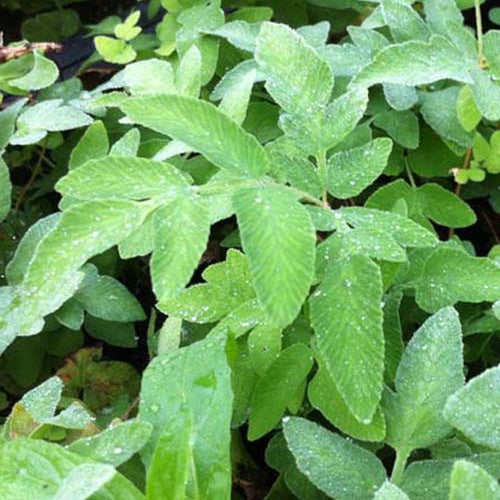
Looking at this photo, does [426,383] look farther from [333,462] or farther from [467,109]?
[467,109]

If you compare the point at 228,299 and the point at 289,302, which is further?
the point at 228,299

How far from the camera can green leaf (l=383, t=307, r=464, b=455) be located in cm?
70

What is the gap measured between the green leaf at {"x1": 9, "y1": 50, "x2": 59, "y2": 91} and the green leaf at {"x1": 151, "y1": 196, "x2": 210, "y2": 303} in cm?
55

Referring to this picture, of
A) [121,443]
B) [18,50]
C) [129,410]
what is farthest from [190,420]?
[18,50]

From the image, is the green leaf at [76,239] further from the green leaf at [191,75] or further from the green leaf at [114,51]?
the green leaf at [114,51]

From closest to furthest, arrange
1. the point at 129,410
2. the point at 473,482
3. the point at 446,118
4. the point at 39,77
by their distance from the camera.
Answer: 1. the point at 473,482
2. the point at 129,410
3. the point at 446,118
4. the point at 39,77

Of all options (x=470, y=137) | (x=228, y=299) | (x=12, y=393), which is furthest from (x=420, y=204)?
(x=12, y=393)

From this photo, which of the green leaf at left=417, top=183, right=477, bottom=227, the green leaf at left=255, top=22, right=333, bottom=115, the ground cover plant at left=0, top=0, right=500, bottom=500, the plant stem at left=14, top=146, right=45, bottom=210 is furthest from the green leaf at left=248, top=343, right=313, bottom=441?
the plant stem at left=14, top=146, right=45, bottom=210

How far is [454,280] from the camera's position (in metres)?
0.81

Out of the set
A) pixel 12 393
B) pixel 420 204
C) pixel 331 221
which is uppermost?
pixel 331 221

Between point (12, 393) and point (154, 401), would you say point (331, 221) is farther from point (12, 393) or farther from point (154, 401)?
point (12, 393)

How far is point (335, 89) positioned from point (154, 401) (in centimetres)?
51

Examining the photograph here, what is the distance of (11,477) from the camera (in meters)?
0.65

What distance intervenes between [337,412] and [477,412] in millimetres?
162
